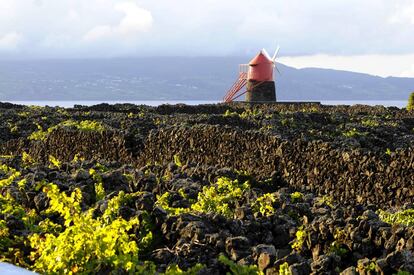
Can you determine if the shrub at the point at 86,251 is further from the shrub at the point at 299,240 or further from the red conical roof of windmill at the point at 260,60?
the red conical roof of windmill at the point at 260,60

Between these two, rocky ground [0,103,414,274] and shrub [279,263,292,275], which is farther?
rocky ground [0,103,414,274]

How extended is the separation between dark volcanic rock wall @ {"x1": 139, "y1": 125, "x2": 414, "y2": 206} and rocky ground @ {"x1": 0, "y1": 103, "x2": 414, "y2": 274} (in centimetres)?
3

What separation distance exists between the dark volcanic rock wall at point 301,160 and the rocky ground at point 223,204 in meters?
0.03

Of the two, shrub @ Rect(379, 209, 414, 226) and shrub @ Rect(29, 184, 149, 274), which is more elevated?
shrub @ Rect(29, 184, 149, 274)

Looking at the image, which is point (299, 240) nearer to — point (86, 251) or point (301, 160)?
point (86, 251)

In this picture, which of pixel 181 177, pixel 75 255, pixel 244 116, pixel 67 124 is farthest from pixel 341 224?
pixel 244 116

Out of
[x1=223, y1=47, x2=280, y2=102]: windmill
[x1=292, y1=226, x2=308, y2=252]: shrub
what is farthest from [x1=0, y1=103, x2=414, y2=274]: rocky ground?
[x1=223, y1=47, x2=280, y2=102]: windmill

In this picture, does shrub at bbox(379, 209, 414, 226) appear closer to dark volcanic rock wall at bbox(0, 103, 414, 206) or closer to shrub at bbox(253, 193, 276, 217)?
shrub at bbox(253, 193, 276, 217)

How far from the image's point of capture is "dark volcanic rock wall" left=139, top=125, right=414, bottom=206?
16312mm

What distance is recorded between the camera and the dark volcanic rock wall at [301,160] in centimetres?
1631

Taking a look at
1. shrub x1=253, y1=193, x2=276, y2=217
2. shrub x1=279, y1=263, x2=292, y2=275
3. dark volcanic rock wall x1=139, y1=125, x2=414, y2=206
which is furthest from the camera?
dark volcanic rock wall x1=139, y1=125, x2=414, y2=206

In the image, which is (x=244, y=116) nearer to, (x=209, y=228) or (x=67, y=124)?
(x=67, y=124)

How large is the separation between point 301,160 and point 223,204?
846 cm

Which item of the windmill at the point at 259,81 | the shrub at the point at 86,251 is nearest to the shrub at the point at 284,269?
the shrub at the point at 86,251
